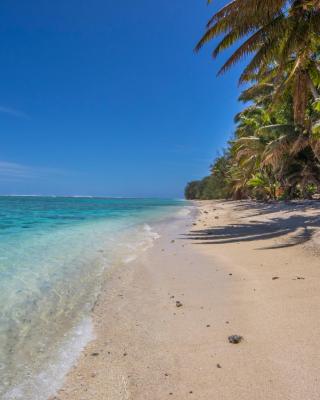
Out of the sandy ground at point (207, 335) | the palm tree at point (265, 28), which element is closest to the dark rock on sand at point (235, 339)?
the sandy ground at point (207, 335)

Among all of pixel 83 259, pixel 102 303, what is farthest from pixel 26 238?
pixel 102 303

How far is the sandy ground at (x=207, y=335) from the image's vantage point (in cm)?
228

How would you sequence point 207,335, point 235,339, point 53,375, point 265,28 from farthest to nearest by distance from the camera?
point 265,28 < point 207,335 < point 235,339 < point 53,375

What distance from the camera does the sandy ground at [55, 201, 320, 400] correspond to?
228 centimetres

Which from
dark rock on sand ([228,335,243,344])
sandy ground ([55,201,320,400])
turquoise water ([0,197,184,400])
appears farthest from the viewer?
dark rock on sand ([228,335,243,344])

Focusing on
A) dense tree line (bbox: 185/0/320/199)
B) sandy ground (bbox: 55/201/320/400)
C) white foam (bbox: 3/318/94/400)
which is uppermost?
dense tree line (bbox: 185/0/320/199)

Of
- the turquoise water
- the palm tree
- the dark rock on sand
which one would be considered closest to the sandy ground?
the dark rock on sand

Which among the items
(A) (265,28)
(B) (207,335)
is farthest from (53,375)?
(A) (265,28)

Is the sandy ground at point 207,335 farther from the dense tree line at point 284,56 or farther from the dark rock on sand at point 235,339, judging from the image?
the dense tree line at point 284,56

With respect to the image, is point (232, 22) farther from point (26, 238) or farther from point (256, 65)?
point (26, 238)

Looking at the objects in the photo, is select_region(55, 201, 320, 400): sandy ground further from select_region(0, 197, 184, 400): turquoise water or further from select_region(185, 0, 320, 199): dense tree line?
select_region(185, 0, 320, 199): dense tree line

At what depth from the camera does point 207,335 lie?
3.16 m

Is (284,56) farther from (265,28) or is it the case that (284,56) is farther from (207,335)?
(207,335)

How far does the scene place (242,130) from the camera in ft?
98.7
